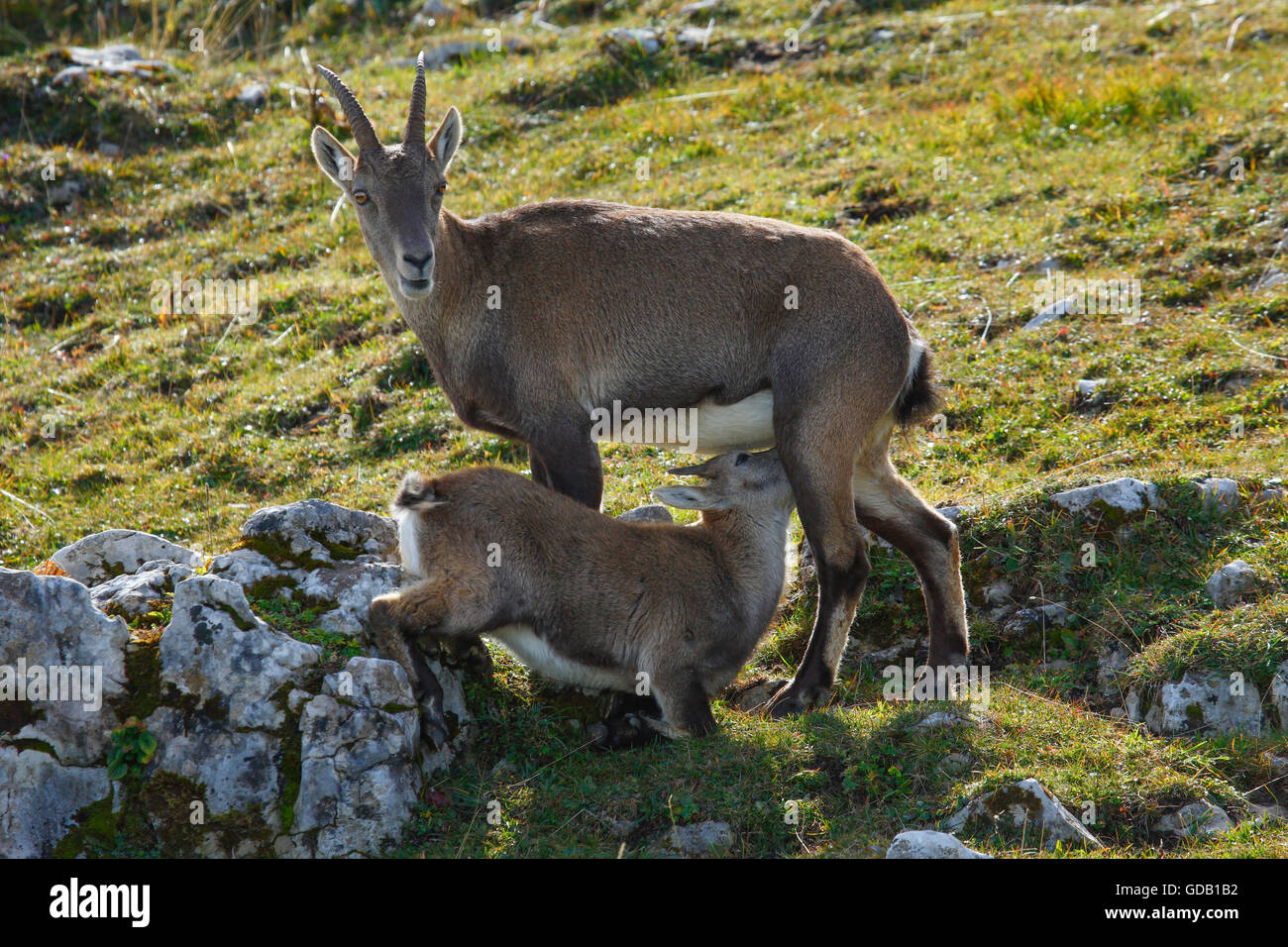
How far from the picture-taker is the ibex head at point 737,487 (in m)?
7.08

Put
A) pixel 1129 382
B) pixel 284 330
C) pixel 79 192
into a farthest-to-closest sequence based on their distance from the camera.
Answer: pixel 79 192, pixel 284 330, pixel 1129 382

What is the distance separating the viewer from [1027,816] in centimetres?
541

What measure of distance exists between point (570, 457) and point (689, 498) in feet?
2.39

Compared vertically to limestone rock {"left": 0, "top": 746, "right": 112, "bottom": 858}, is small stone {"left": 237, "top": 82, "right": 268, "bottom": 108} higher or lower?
higher

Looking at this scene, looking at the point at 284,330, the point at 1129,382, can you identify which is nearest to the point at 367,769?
the point at 1129,382

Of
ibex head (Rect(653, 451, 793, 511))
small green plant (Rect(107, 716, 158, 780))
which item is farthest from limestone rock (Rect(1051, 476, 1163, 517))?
small green plant (Rect(107, 716, 158, 780))

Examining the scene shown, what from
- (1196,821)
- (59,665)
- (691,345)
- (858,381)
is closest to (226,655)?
(59,665)

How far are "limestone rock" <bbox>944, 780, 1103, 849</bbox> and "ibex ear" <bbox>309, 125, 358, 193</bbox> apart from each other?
195 inches

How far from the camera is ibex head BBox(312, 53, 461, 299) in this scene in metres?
6.88

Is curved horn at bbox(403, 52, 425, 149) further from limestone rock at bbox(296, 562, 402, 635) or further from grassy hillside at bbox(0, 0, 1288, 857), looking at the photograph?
grassy hillside at bbox(0, 0, 1288, 857)

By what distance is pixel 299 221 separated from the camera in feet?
46.6

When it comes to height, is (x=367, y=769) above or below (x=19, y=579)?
below
